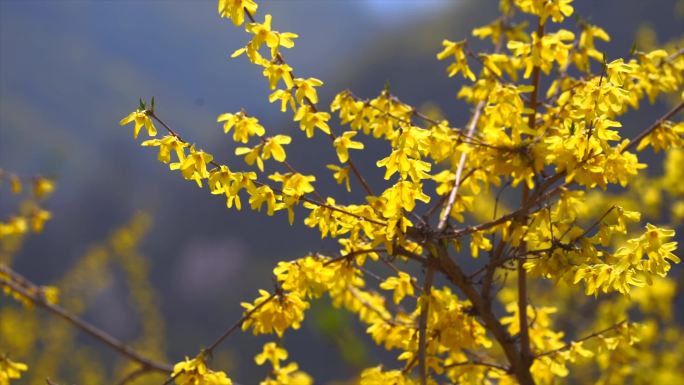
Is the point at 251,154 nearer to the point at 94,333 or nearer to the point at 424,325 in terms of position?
the point at 424,325

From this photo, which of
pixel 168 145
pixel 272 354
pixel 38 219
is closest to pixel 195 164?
pixel 168 145

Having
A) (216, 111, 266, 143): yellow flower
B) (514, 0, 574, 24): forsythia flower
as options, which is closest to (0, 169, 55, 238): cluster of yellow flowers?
(216, 111, 266, 143): yellow flower

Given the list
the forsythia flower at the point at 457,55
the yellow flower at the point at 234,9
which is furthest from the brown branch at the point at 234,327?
the forsythia flower at the point at 457,55

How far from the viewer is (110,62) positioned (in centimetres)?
3731

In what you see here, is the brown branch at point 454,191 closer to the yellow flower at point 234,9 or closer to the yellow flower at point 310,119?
the yellow flower at point 310,119

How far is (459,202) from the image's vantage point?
2469 millimetres

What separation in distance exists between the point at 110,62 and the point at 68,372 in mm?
26645

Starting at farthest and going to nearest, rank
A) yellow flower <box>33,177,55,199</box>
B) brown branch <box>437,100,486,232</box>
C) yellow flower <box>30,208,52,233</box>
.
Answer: yellow flower <box>33,177,55,199</box>, yellow flower <box>30,208,52,233</box>, brown branch <box>437,100,486,232</box>

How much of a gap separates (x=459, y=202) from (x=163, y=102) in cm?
3385

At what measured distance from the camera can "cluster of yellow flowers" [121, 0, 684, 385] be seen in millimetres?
1933

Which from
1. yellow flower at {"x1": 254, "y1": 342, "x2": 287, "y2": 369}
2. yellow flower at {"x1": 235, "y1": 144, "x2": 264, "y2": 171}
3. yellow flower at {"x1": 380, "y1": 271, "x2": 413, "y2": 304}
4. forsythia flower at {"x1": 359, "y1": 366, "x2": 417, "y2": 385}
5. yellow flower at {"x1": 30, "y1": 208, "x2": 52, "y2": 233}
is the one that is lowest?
forsythia flower at {"x1": 359, "y1": 366, "x2": 417, "y2": 385}

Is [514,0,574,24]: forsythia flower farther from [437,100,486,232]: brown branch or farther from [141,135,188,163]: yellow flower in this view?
[141,135,188,163]: yellow flower

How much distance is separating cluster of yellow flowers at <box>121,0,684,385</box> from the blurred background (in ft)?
83.2

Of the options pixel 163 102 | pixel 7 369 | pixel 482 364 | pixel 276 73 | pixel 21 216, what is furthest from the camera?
pixel 163 102
